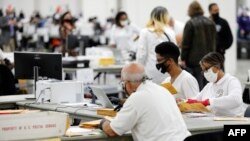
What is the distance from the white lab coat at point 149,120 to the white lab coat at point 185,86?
1742mm

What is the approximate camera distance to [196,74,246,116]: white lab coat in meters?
6.35

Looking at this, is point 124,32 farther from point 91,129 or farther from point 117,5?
point 117,5

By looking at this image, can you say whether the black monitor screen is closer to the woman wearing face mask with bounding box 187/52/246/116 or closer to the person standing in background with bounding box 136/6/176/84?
the person standing in background with bounding box 136/6/176/84

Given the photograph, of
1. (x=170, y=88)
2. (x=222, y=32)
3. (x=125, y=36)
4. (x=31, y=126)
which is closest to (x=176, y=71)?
(x=170, y=88)

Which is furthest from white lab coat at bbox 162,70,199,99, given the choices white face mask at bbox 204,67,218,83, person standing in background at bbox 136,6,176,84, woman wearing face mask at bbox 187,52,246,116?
person standing in background at bbox 136,6,176,84

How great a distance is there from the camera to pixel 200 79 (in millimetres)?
9781

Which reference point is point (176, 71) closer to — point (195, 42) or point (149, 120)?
point (149, 120)

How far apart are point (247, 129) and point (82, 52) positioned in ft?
27.6

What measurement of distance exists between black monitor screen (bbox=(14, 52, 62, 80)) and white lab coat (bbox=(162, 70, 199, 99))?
1.50 meters

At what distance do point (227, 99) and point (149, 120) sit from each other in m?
1.35

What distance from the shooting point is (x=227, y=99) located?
250 inches

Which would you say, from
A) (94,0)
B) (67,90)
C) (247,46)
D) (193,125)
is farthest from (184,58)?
(247,46)

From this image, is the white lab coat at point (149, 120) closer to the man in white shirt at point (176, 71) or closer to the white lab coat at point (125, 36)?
the man in white shirt at point (176, 71)

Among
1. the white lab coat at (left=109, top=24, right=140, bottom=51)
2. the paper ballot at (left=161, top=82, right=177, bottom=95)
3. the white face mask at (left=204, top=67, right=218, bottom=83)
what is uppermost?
the white face mask at (left=204, top=67, right=218, bottom=83)
